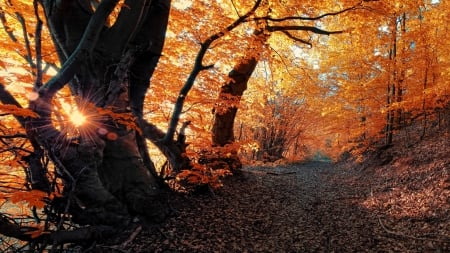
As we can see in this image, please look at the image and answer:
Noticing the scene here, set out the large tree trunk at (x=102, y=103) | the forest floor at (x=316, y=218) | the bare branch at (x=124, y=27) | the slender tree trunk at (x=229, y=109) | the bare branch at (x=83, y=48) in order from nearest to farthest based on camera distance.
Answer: the bare branch at (x=83, y=48)
the large tree trunk at (x=102, y=103)
the bare branch at (x=124, y=27)
the forest floor at (x=316, y=218)
the slender tree trunk at (x=229, y=109)

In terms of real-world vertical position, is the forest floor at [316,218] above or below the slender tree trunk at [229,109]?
below

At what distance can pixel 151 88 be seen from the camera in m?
7.73

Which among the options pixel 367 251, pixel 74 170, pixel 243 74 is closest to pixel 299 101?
pixel 243 74

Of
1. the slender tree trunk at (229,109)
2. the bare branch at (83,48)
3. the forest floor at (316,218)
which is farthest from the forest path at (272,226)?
Answer: the bare branch at (83,48)

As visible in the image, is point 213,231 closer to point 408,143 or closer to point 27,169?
point 27,169

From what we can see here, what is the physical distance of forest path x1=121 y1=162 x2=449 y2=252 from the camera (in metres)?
4.75

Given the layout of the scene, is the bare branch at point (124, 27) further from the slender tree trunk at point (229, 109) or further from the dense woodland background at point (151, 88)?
the slender tree trunk at point (229, 109)

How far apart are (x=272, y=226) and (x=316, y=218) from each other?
126 centimetres

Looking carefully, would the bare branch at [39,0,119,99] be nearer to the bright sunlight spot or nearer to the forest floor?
the bright sunlight spot

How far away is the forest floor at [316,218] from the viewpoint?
4.79 m

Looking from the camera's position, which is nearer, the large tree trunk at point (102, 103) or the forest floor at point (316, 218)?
the large tree trunk at point (102, 103)

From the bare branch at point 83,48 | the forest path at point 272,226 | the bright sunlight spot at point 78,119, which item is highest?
the bare branch at point 83,48

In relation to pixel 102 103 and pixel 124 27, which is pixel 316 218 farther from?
pixel 124 27

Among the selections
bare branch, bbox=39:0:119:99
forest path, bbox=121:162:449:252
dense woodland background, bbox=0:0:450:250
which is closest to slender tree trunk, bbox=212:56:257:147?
dense woodland background, bbox=0:0:450:250
